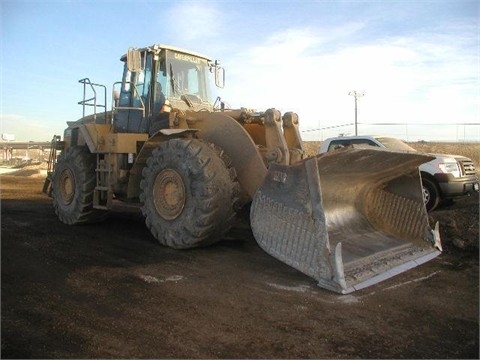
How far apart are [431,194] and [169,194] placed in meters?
6.32

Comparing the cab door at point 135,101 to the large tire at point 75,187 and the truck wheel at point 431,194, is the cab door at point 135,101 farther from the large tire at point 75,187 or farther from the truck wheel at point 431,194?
the truck wheel at point 431,194

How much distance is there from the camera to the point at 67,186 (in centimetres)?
908

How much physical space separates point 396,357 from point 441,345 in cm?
49

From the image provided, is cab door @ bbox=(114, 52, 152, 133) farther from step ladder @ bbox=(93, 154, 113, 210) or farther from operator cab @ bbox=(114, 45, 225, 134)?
step ladder @ bbox=(93, 154, 113, 210)

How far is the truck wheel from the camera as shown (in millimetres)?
10016

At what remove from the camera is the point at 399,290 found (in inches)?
196

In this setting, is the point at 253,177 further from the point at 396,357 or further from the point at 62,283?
the point at 396,357

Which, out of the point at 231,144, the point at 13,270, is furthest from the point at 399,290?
the point at 13,270

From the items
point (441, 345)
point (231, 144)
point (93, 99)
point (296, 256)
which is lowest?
point (441, 345)

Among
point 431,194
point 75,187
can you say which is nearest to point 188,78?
point 75,187

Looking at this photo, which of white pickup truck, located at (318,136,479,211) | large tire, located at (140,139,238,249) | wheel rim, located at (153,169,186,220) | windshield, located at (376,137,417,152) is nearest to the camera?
large tire, located at (140,139,238,249)

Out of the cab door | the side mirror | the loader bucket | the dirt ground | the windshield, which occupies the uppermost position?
the side mirror

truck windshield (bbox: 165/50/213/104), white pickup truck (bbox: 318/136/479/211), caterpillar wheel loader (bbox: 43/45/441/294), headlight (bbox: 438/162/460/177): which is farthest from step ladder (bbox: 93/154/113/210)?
headlight (bbox: 438/162/460/177)

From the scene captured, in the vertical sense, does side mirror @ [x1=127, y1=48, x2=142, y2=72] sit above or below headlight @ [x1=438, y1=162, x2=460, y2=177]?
above
